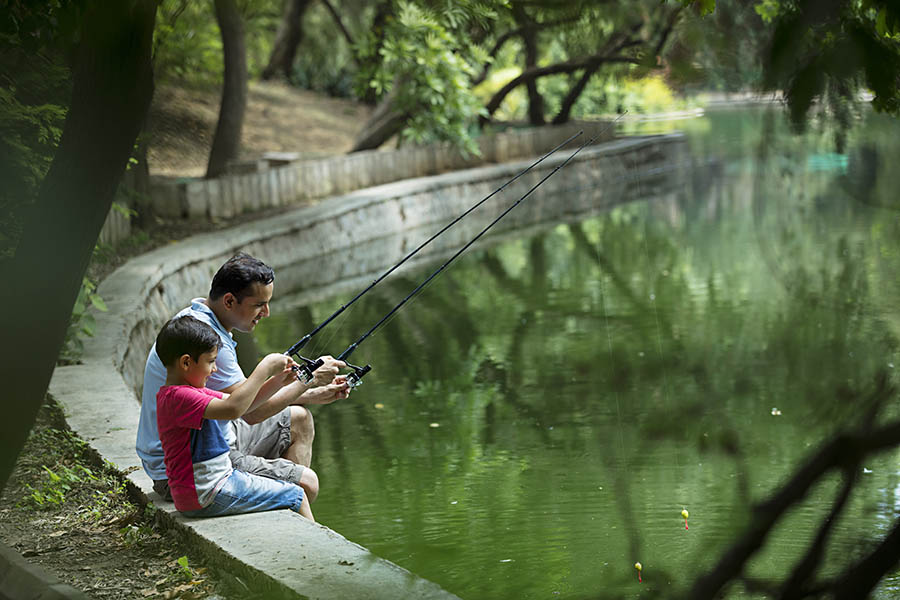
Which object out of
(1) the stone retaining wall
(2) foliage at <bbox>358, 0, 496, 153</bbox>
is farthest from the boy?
(2) foliage at <bbox>358, 0, 496, 153</bbox>

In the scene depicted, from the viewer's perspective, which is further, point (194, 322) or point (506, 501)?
point (506, 501)

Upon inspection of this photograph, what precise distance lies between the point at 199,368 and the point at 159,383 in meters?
0.24

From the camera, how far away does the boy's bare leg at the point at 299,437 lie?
4.36 metres

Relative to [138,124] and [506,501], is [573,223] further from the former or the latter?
[138,124]

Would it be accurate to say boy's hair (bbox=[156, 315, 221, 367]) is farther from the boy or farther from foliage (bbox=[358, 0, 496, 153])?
foliage (bbox=[358, 0, 496, 153])

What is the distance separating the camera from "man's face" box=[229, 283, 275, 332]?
3994 millimetres

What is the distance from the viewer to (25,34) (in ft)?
16.1

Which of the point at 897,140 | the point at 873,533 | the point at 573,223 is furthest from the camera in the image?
the point at 573,223

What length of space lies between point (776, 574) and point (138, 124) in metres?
2.59

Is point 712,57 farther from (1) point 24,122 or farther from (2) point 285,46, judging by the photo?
(2) point 285,46

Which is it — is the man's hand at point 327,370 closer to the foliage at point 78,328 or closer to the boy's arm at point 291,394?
the boy's arm at point 291,394

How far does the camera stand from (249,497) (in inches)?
152

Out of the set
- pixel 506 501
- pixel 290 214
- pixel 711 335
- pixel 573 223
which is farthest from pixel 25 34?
pixel 573 223

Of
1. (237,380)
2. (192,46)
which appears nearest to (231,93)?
(192,46)
